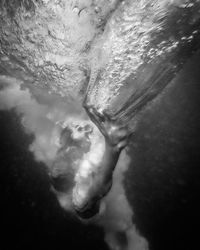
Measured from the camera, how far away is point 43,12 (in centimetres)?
228

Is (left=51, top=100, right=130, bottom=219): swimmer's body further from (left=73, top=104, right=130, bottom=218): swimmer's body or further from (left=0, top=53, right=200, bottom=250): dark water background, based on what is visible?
(left=0, top=53, right=200, bottom=250): dark water background

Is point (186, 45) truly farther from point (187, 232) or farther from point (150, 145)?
point (187, 232)

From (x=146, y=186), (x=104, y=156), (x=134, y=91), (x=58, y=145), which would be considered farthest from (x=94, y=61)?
(x=146, y=186)

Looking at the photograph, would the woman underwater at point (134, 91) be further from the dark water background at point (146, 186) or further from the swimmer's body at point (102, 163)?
the dark water background at point (146, 186)

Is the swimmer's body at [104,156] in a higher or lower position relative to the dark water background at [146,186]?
higher

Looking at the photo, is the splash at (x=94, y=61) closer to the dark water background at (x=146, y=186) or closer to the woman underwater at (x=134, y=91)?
the woman underwater at (x=134, y=91)

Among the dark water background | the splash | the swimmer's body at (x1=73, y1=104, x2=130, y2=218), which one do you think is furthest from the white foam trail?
the swimmer's body at (x1=73, y1=104, x2=130, y2=218)

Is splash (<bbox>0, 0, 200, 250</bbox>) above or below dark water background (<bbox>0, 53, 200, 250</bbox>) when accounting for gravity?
above

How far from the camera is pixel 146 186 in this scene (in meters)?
3.67

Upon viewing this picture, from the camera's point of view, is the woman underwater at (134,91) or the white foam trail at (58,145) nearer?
the woman underwater at (134,91)

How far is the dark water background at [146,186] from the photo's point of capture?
324cm

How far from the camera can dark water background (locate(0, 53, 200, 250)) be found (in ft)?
10.6

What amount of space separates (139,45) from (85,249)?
129 inches

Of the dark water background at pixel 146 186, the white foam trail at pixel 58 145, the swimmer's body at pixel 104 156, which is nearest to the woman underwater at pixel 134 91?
the swimmer's body at pixel 104 156
